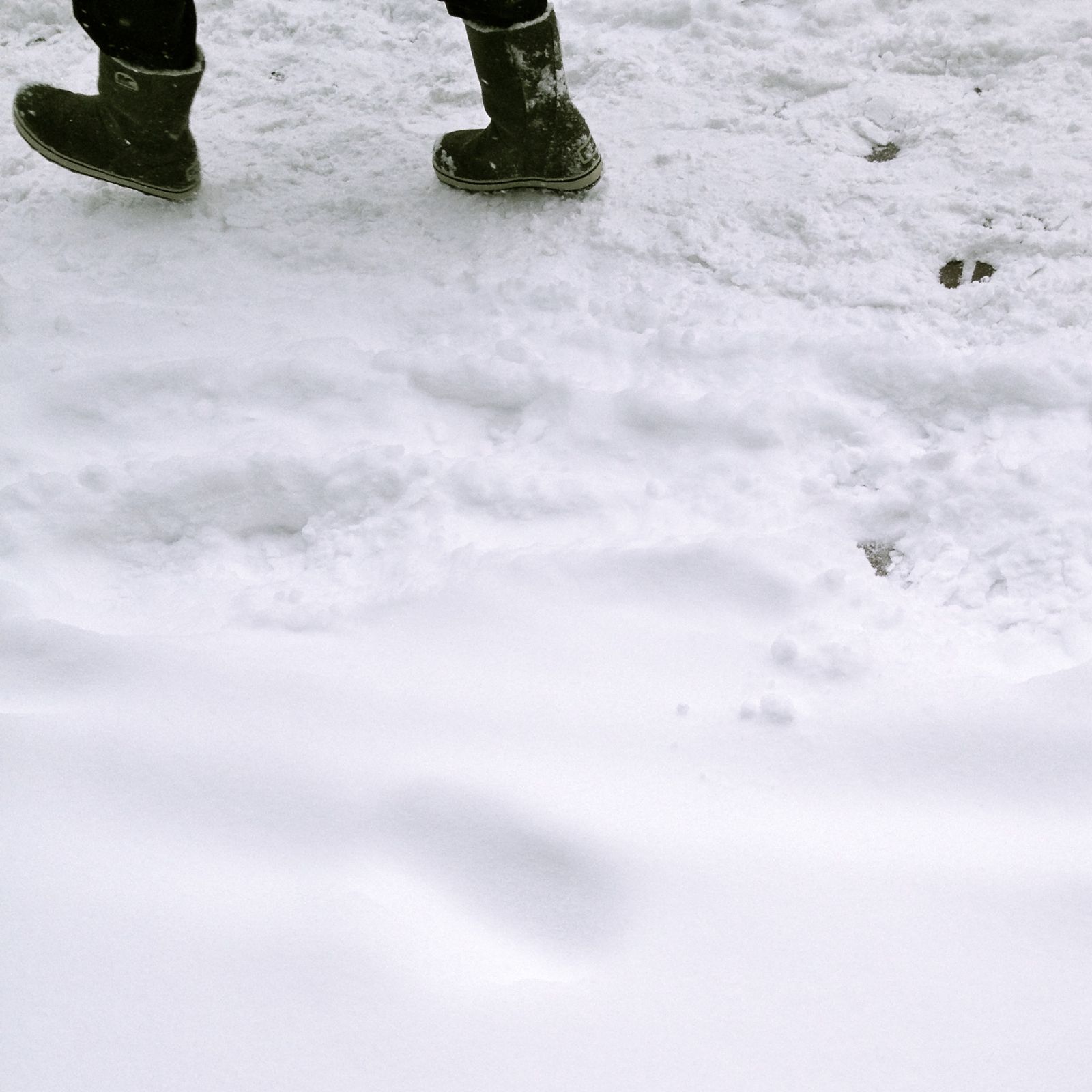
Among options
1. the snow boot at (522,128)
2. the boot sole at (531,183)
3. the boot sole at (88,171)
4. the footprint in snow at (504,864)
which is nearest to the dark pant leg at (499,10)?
the snow boot at (522,128)

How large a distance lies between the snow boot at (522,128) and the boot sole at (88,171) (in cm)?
48

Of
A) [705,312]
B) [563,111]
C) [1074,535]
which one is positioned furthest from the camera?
[563,111]

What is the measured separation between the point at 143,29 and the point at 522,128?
0.63m

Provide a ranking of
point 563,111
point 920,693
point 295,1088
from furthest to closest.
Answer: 1. point 563,111
2. point 920,693
3. point 295,1088

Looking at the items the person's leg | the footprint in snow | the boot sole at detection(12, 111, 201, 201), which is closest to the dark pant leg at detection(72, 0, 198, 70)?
the person's leg

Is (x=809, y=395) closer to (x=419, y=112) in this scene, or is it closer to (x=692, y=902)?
(x=692, y=902)

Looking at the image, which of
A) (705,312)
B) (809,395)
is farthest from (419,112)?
(809,395)

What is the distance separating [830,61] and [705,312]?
2.56 ft

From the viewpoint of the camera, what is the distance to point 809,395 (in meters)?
1.37

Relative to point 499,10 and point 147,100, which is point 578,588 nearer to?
point 499,10

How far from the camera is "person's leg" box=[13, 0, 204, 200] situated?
61.7 inches

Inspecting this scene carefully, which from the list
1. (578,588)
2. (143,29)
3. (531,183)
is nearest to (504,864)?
(578,588)

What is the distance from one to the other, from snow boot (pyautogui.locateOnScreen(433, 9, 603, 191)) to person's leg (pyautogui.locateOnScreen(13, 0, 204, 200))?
446 millimetres

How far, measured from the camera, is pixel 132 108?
167 cm
